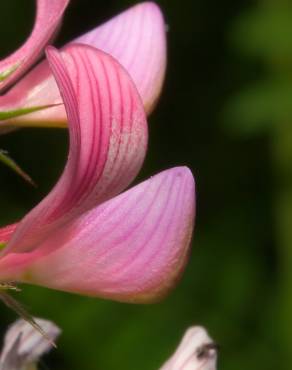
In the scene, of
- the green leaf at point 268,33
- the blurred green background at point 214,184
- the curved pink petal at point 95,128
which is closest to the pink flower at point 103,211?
the curved pink petal at point 95,128

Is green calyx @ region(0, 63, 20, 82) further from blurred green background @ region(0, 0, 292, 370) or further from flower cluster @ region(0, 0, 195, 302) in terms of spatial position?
blurred green background @ region(0, 0, 292, 370)

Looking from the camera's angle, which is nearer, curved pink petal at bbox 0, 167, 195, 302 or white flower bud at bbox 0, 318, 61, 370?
curved pink petal at bbox 0, 167, 195, 302

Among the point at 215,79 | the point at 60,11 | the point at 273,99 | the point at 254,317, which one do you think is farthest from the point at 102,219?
the point at 215,79

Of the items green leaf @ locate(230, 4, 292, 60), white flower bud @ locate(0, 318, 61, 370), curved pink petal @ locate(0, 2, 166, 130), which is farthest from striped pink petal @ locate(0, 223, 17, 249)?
green leaf @ locate(230, 4, 292, 60)

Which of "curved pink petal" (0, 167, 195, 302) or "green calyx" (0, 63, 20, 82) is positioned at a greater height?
"green calyx" (0, 63, 20, 82)

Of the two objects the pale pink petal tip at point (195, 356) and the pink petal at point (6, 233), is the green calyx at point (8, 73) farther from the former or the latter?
the pale pink petal tip at point (195, 356)

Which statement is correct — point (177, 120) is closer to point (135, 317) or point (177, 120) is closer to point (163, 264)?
point (135, 317)

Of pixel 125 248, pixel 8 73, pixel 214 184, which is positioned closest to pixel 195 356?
pixel 125 248

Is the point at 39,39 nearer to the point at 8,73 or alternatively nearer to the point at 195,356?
the point at 8,73
